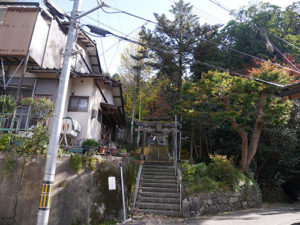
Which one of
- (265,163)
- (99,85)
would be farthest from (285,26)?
(99,85)

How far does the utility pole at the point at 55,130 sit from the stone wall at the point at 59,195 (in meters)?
1.97

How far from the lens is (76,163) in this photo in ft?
26.9

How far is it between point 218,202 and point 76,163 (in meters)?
8.19

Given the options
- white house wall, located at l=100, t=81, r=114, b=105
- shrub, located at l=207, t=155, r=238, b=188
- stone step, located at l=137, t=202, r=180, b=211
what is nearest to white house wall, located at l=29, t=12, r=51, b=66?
white house wall, located at l=100, t=81, r=114, b=105

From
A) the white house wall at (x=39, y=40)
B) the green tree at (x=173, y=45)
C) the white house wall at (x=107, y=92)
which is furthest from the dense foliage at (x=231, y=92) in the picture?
the white house wall at (x=39, y=40)

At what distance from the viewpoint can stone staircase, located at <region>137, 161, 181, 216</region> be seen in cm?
1028

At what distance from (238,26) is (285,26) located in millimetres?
5621

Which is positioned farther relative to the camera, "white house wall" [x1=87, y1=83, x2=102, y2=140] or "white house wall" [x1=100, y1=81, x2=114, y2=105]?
"white house wall" [x1=100, y1=81, x2=114, y2=105]

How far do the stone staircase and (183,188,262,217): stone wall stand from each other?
2.33ft

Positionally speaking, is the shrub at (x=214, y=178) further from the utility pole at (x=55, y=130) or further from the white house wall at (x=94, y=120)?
the utility pole at (x=55, y=130)

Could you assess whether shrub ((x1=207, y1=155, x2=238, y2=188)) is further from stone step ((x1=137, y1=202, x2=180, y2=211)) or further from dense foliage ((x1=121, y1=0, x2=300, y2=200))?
stone step ((x1=137, y1=202, x2=180, y2=211))

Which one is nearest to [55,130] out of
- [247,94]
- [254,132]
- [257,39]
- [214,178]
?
[214,178]

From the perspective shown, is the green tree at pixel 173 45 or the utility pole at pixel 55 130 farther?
the green tree at pixel 173 45

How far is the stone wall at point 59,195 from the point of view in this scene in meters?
7.06
